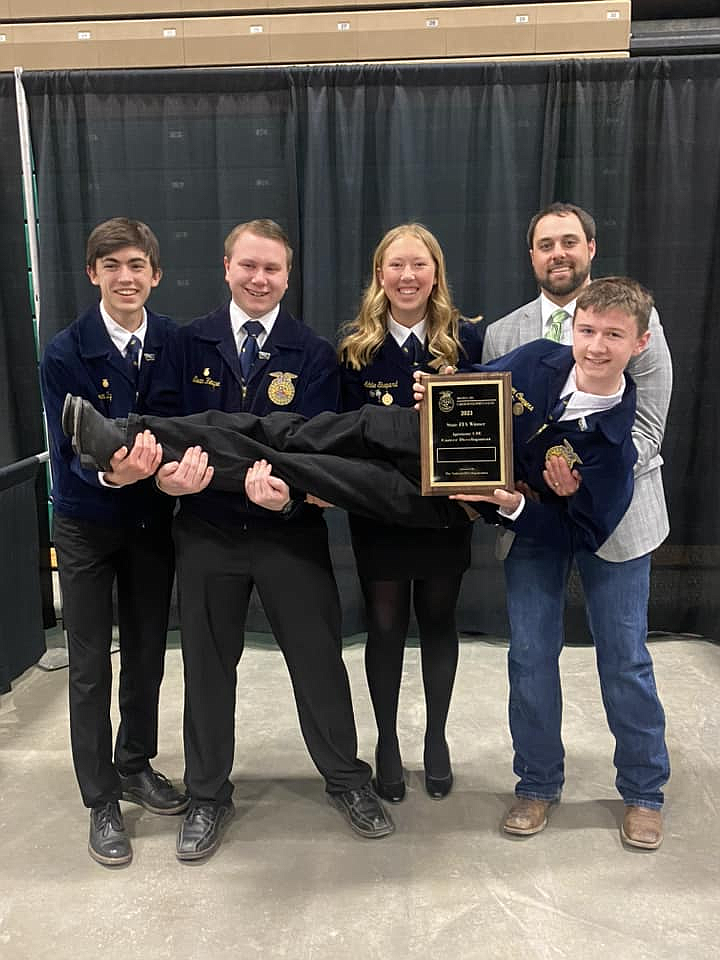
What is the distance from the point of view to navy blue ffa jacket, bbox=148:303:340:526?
2.14m

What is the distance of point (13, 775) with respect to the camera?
8.74 ft

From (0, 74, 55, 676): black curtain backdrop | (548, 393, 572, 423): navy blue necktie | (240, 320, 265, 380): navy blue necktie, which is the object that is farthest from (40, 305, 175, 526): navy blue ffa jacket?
(0, 74, 55, 676): black curtain backdrop

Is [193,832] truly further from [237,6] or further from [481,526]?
[237,6]

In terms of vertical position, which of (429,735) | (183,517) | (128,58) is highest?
(128,58)

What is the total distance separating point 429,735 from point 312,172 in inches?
89.0

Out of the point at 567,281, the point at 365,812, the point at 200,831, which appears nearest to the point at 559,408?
the point at 567,281

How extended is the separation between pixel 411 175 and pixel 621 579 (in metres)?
2.01

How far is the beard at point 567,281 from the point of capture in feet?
7.26

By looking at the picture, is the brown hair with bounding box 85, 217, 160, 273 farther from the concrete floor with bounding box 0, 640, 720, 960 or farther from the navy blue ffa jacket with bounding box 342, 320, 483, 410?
the concrete floor with bounding box 0, 640, 720, 960

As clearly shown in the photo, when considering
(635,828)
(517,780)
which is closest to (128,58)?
(517,780)

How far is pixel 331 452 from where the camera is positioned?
212cm

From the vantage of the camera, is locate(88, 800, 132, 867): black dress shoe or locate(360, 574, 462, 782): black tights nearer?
locate(88, 800, 132, 867): black dress shoe

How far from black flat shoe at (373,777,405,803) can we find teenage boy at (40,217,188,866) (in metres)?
0.73

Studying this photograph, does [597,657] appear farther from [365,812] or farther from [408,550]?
[365,812]
